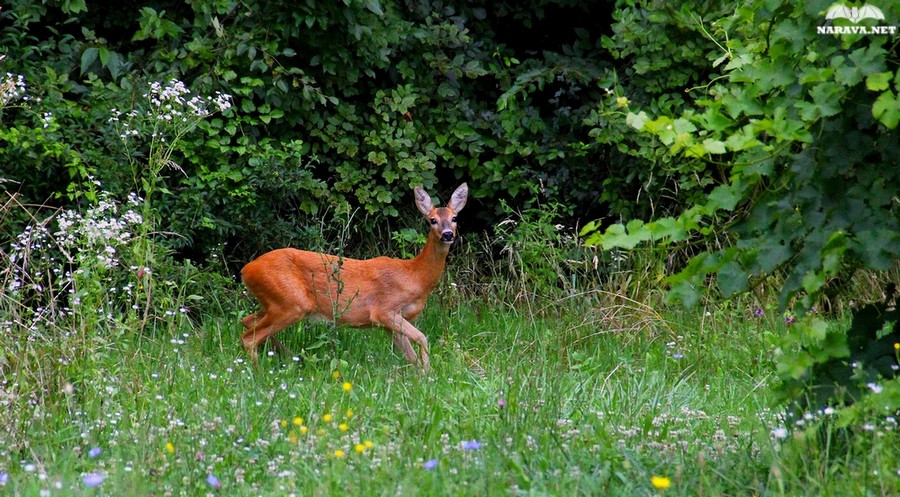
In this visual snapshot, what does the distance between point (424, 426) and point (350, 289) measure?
298cm

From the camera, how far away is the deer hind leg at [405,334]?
6.77 metres

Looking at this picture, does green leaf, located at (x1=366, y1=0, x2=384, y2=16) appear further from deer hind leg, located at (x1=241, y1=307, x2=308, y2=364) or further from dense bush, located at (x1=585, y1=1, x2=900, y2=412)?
dense bush, located at (x1=585, y1=1, x2=900, y2=412)

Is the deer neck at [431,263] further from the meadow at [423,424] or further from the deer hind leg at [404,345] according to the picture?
the meadow at [423,424]

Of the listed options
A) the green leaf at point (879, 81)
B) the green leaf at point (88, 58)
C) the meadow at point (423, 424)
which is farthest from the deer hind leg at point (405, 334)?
the green leaf at point (879, 81)

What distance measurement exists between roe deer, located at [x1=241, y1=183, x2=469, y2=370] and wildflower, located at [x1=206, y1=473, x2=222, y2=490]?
2949 mm

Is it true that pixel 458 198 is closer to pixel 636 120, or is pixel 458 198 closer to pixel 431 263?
pixel 431 263

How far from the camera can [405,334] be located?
274 inches

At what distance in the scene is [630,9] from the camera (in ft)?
29.4

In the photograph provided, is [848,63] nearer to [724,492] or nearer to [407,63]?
[724,492]

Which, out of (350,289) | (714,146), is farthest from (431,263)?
(714,146)

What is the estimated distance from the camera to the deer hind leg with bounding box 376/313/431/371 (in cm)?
677

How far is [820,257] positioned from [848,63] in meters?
0.58

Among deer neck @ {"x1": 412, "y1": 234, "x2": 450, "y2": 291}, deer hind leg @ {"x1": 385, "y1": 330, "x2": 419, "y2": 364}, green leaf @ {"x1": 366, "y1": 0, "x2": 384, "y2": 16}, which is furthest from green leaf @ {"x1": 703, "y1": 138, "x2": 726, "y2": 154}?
green leaf @ {"x1": 366, "y1": 0, "x2": 384, "y2": 16}

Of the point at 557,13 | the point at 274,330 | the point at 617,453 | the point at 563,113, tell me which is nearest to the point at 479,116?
the point at 563,113
